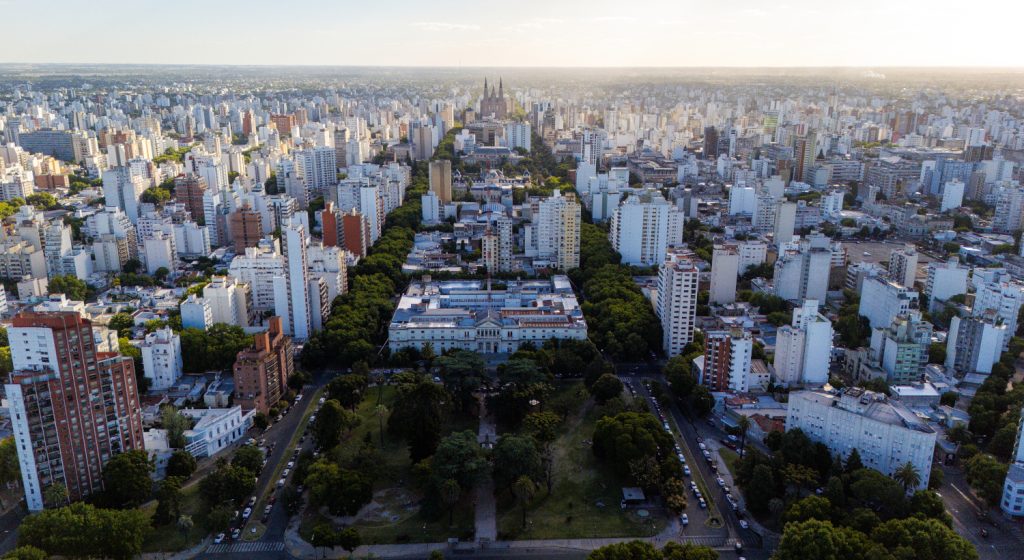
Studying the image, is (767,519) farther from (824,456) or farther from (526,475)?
(526,475)

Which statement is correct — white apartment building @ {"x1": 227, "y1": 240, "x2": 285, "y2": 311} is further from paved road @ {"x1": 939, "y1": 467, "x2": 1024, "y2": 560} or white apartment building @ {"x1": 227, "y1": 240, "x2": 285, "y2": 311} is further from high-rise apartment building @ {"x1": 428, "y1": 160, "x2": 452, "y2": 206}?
paved road @ {"x1": 939, "y1": 467, "x2": 1024, "y2": 560}

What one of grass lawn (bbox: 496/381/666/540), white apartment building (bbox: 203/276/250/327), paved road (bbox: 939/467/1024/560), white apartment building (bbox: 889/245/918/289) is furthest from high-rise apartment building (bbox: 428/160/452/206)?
paved road (bbox: 939/467/1024/560)

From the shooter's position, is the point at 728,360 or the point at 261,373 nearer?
the point at 261,373

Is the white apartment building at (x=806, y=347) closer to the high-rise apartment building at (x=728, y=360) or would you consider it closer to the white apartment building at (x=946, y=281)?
the high-rise apartment building at (x=728, y=360)

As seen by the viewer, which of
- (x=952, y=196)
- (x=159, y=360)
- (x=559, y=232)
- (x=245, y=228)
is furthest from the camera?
(x=952, y=196)

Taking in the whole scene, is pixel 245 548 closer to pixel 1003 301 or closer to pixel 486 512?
pixel 486 512

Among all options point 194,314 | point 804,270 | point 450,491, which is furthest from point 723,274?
point 194,314
